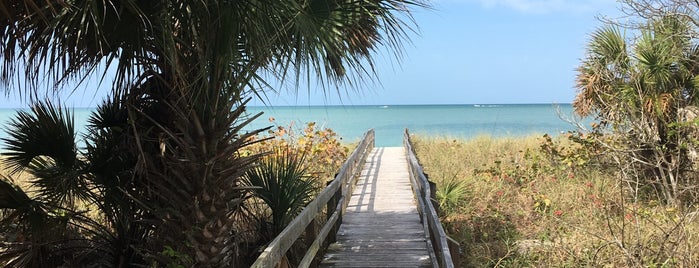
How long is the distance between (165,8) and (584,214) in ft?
21.6

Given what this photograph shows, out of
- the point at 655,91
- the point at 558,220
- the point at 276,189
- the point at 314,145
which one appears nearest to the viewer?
the point at 276,189

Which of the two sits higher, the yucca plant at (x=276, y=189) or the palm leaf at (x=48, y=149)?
the palm leaf at (x=48, y=149)

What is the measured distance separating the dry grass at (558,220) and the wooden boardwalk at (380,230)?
0.64 meters

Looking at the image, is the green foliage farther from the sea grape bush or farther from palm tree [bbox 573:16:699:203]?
the sea grape bush

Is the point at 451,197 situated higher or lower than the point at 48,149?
lower

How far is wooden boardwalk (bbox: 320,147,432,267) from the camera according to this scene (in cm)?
584

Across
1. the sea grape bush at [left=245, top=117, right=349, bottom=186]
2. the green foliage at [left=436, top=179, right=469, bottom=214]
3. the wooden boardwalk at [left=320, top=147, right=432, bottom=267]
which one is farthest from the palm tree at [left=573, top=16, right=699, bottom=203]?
the sea grape bush at [left=245, top=117, right=349, bottom=186]

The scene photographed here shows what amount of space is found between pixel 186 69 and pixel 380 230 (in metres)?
4.18

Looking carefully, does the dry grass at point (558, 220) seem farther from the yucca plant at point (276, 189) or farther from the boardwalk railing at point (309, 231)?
the yucca plant at point (276, 189)

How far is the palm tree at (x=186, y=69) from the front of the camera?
331 cm

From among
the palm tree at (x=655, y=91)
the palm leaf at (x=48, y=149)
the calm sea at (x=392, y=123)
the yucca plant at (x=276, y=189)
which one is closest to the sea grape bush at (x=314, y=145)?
the calm sea at (x=392, y=123)

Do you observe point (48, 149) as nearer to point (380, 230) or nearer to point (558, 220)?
point (380, 230)

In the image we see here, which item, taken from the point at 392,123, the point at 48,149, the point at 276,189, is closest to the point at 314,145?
the point at 276,189

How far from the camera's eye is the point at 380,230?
725 cm
